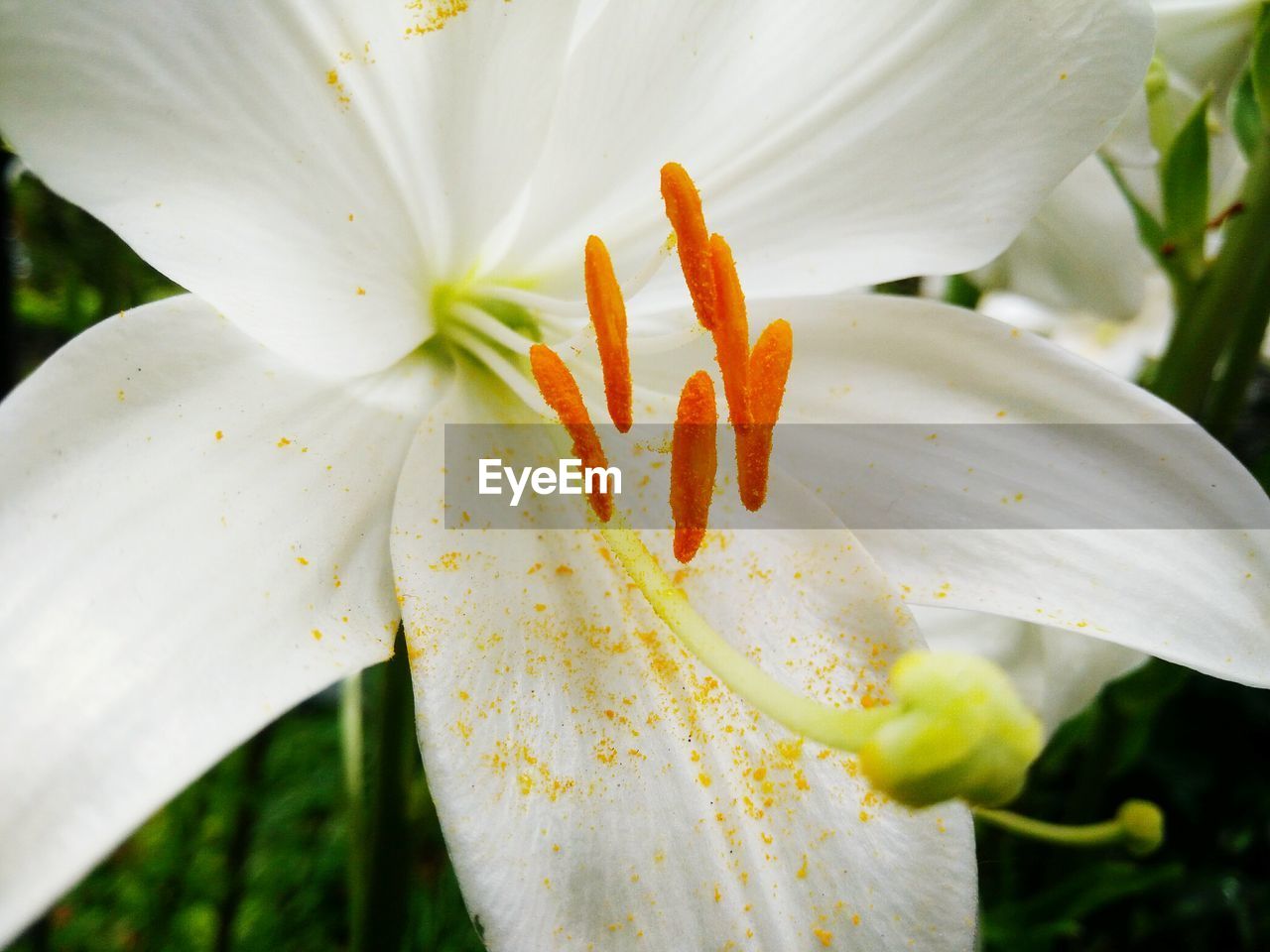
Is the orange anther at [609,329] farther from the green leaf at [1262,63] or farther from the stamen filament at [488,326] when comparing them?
the green leaf at [1262,63]

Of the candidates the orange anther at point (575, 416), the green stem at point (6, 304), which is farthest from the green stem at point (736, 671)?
the green stem at point (6, 304)

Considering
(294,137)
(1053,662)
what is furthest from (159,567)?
(1053,662)

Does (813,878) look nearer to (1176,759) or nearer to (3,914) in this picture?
(3,914)

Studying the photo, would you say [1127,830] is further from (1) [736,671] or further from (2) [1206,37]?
(2) [1206,37]

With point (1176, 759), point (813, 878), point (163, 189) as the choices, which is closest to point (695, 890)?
point (813, 878)

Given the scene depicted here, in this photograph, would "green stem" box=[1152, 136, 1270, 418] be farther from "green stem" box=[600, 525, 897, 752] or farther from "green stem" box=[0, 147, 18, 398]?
"green stem" box=[0, 147, 18, 398]
